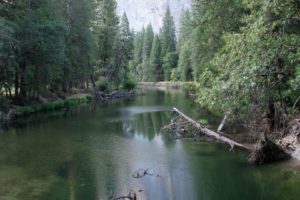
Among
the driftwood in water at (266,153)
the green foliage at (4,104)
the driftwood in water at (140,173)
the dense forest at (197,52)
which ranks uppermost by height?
the dense forest at (197,52)

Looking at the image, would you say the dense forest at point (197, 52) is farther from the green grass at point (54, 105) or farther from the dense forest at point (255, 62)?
the green grass at point (54, 105)

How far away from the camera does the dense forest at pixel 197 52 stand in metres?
14.0

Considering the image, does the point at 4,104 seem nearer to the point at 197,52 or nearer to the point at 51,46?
the point at 51,46

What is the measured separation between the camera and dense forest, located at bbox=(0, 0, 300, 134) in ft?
45.9

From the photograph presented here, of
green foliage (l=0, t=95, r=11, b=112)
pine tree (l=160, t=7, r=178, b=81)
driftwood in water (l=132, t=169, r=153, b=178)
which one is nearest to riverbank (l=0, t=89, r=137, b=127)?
green foliage (l=0, t=95, r=11, b=112)

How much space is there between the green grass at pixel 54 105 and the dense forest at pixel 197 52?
1.55 meters

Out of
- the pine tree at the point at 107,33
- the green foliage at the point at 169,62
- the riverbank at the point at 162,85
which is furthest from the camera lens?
the green foliage at the point at 169,62

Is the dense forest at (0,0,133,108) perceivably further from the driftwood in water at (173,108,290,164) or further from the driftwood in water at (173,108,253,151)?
the driftwood in water at (173,108,290,164)

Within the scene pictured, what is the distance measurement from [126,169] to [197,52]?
3359cm

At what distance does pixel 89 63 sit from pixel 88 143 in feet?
115

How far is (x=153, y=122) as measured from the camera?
31781 millimetres

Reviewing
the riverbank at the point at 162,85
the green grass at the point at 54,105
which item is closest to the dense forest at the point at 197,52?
the green grass at the point at 54,105

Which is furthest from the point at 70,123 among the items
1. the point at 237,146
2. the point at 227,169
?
the point at 227,169

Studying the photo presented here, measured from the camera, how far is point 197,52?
48.8 m
